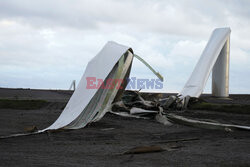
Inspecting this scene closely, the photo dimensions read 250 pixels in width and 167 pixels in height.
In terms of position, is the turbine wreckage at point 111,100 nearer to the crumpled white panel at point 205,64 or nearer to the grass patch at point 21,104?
the crumpled white panel at point 205,64

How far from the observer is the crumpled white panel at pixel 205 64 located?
69.1 ft

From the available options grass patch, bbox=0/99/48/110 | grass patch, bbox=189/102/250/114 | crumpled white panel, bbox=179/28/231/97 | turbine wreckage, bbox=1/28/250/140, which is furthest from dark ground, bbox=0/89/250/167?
crumpled white panel, bbox=179/28/231/97

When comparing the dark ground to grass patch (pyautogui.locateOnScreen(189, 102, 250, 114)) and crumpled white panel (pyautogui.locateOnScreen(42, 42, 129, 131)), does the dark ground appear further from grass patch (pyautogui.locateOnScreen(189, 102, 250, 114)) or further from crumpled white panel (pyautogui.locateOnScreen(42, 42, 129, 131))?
grass patch (pyautogui.locateOnScreen(189, 102, 250, 114))

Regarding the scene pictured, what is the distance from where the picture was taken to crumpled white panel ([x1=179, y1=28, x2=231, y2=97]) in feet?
69.1

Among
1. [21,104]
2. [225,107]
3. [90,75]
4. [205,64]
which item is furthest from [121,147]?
[205,64]

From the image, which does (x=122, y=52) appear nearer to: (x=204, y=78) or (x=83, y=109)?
(x=83, y=109)

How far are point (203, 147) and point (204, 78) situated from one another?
1505 cm

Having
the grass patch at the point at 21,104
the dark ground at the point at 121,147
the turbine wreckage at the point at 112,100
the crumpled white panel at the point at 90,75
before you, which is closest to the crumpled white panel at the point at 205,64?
the turbine wreckage at the point at 112,100

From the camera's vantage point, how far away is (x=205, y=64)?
22.5 meters

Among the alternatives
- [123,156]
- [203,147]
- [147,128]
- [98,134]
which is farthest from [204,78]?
[123,156]

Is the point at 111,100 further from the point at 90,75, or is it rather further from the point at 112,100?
the point at 90,75

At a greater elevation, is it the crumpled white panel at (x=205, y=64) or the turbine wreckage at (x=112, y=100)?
the crumpled white panel at (x=205, y=64)

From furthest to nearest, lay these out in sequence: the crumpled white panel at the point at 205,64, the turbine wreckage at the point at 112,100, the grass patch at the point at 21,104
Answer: the crumpled white panel at the point at 205,64
the grass patch at the point at 21,104
the turbine wreckage at the point at 112,100

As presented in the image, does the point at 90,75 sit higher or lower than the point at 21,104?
higher
